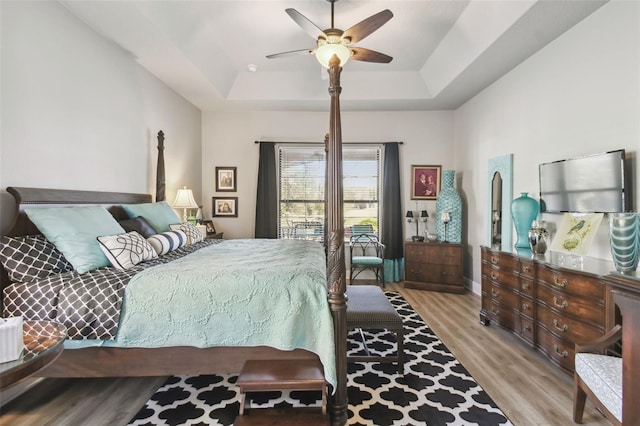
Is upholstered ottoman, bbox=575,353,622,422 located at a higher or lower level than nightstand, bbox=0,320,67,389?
lower

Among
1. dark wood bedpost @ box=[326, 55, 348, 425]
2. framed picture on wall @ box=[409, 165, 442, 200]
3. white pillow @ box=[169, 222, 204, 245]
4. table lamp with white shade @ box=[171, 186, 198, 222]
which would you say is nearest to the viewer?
dark wood bedpost @ box=[326, 55, 348, 425]

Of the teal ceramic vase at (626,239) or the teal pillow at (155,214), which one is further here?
the teal pillow at (155,214)

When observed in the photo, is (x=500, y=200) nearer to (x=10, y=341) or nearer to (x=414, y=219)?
(x=414, y=219)

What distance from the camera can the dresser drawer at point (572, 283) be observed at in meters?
2.01

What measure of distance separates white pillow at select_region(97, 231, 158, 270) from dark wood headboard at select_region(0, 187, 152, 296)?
1.59 ft

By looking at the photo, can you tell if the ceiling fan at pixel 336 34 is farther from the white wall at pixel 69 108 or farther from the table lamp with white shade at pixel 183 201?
the table lamp with white shade at pixel 183 201

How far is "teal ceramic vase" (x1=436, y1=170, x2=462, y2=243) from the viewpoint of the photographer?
4.64 meters

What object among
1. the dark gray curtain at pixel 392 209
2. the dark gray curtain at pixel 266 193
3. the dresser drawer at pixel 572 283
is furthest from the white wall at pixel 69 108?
the dresser drawer at pixel 572 283

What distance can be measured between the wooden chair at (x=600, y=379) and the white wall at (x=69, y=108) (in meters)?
3.72

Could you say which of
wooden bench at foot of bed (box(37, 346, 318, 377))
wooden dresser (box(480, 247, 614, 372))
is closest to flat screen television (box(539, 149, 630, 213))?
wooden dresser (box(480, 247, 614, 372))

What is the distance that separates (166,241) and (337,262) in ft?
5.76

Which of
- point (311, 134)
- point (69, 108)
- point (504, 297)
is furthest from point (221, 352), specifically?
point (311, 134)

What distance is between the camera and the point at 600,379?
161cm

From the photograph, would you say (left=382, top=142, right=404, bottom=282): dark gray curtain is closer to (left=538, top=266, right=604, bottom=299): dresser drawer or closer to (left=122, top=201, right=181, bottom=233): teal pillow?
(left=538, top=266, right=604, bottom=299): dresser drawer
